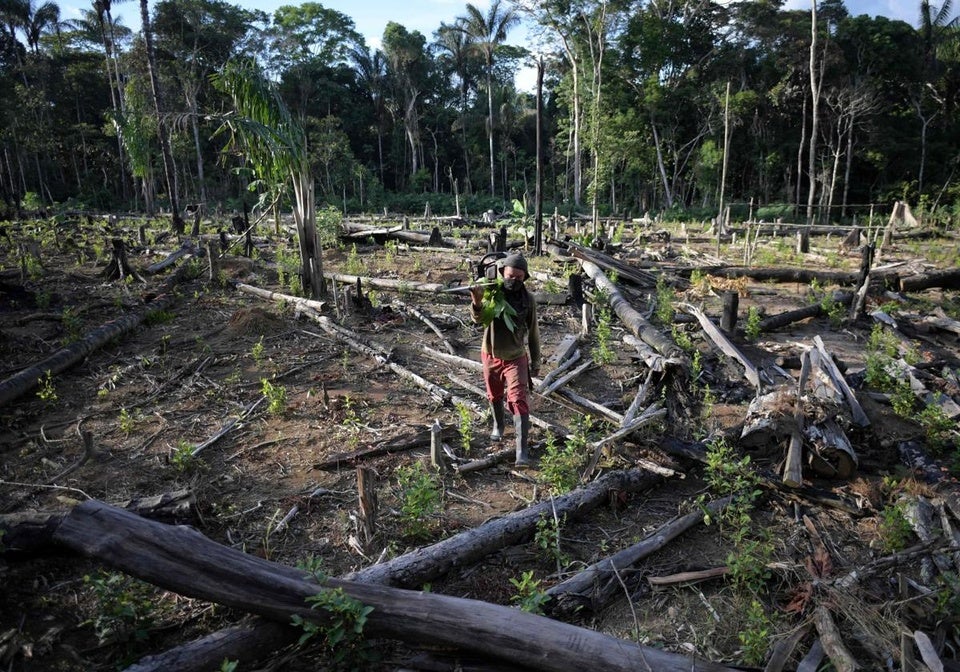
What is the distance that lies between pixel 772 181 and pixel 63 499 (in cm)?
3760

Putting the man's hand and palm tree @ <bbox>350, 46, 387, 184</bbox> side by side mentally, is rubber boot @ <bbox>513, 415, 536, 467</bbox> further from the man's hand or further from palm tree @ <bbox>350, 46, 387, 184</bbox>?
palm tree @ <bbox>350, 46, 387, 184</bbox>

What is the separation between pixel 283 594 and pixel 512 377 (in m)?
2.51

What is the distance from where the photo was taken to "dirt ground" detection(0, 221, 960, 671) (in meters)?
2.89

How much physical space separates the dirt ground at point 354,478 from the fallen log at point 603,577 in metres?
0.07

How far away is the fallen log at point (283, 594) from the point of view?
2510mm

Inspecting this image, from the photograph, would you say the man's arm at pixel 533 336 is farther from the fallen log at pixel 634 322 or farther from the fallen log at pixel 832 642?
the fallen log at pixel 832 642

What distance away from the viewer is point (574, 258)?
43.7ft

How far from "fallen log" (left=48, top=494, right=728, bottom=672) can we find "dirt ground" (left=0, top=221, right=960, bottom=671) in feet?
0.88

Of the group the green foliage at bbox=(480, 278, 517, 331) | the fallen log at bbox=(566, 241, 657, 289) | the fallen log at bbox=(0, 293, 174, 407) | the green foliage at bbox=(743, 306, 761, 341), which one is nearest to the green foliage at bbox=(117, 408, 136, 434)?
the fallen log at bbox=(0, 293, 174, 407)

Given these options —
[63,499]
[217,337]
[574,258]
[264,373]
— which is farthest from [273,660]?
[574,258]

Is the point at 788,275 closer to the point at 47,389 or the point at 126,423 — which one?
the point at 126,423

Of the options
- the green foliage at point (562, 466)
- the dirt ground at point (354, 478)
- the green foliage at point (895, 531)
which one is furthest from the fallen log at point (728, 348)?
the green foliage at point (562, 466)

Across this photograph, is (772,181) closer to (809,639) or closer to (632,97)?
(632,97)

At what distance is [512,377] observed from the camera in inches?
183
